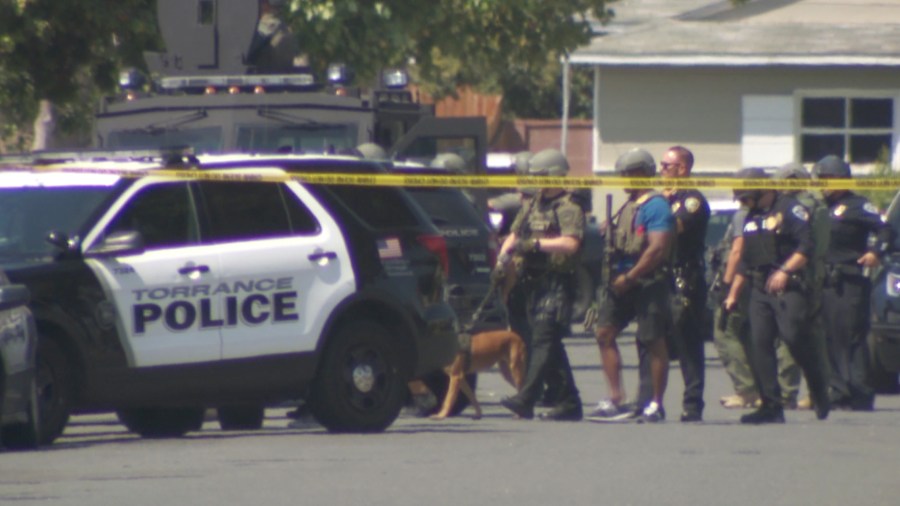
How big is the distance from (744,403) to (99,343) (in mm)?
5646

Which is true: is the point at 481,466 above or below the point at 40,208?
below

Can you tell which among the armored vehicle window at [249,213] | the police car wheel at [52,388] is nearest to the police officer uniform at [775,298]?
the armored vehicle window at [249,213]

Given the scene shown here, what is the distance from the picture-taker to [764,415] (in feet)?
43.5

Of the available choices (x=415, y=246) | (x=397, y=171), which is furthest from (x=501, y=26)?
(x=415, y=246)

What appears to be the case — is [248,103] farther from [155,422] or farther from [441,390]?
[155,422]

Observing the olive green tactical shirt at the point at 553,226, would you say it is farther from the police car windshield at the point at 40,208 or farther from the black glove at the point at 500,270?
the police car windshield at the point at 40,208

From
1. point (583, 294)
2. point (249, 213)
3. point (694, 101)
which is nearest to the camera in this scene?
point (249, 213)

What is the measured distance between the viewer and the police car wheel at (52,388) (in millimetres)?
11297

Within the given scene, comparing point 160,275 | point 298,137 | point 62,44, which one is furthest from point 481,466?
point 62,44

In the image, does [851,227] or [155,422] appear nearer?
[155,422]

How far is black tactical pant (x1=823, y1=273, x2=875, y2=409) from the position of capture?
15.0 m

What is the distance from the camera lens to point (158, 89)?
17.2 metres

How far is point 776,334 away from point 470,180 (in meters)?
2.46

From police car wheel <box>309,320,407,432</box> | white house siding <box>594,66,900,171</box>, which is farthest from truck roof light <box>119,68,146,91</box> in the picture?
white house siding <box>594,66,900,171</box>
